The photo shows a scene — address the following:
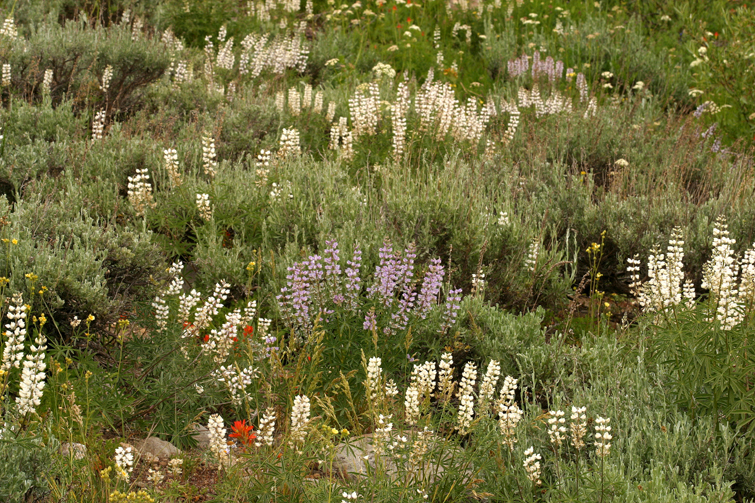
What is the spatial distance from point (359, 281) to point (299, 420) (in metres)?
1.22

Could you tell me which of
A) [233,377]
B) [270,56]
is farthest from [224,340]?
[270,56]

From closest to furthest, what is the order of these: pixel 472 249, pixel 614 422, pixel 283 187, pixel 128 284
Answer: pixel 614 422
pixel 128 284
pixel 472 249
pixel 283 187

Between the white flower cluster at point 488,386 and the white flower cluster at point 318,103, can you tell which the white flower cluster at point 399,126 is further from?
the white flower cluster at point 488,386

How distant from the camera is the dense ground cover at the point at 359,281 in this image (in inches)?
100

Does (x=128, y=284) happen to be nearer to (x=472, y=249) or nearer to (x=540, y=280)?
(x=472, y=249)

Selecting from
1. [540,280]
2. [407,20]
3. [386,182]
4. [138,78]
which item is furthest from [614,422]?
[407,20]

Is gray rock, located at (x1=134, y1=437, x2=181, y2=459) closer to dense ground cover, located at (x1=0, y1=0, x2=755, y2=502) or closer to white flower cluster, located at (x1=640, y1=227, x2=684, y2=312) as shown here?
dense ground cover, located at (x1=0, y1=0, x2=755, y2=502)

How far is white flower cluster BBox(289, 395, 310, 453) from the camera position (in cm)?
244

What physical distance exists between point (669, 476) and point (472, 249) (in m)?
2.13

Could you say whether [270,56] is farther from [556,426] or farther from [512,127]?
[556,426]

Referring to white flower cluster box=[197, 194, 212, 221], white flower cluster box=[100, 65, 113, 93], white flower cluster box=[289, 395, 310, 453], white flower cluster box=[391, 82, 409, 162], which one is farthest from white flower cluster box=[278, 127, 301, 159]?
white flower cluster box=[289, 395, 310, 453]

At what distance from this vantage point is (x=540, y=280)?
4.58 m

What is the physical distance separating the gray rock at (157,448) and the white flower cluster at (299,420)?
2.43 ft

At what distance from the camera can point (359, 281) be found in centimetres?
362
